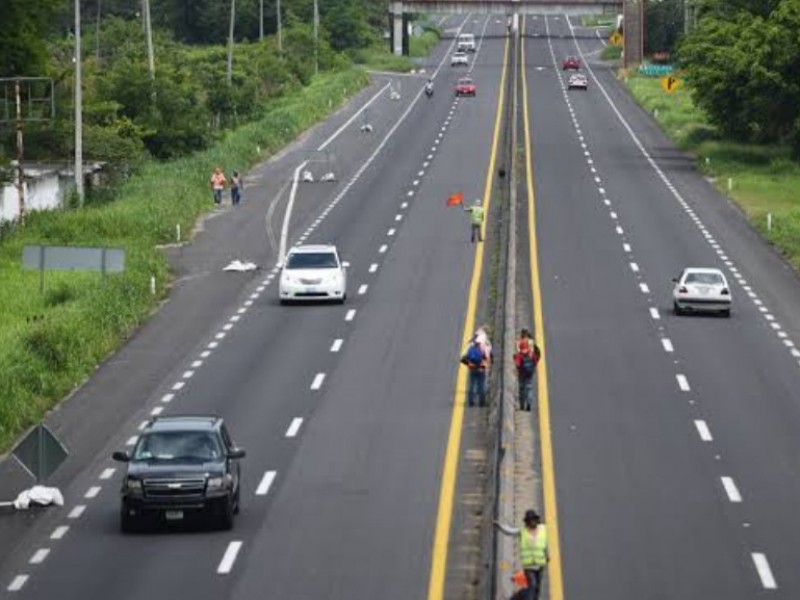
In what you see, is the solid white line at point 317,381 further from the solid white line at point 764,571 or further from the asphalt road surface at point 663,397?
the solid white line at point 764,571

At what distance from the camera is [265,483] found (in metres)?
34.5

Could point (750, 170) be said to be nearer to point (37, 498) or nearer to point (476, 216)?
point (476, 216)

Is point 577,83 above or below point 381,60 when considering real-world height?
above

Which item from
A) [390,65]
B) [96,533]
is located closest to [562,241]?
[96,533]

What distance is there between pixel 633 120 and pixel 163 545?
87227 mm

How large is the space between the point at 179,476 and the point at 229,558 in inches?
63.0

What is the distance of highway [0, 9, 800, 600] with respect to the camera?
28.8 metres

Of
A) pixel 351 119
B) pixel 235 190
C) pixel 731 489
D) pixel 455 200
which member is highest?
pixel 731 489

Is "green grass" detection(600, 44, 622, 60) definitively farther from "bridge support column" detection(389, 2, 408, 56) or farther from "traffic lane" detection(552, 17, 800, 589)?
"traffic lane" detection(552, 17, 800, 589)

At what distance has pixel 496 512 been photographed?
28.6 m

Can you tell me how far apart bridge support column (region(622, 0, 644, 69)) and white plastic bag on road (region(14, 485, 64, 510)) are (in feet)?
413

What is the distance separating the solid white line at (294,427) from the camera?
126ft

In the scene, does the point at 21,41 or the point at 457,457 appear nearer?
the point at 457,457

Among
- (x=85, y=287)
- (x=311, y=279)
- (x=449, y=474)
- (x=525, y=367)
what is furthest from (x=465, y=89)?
(x=449, y=474)
